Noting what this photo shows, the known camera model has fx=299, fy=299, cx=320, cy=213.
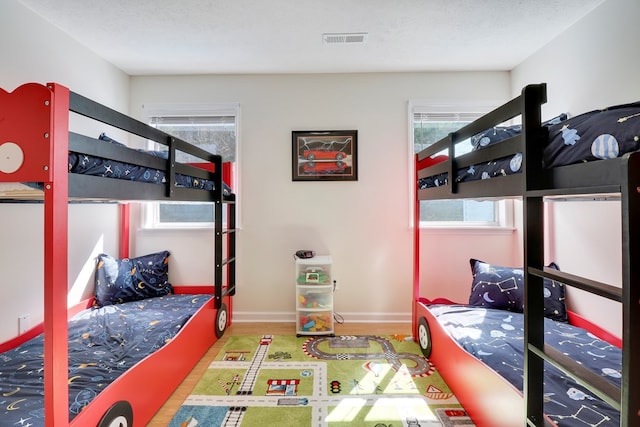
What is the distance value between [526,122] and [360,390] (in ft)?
5.52

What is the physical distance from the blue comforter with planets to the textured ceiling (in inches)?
82.2

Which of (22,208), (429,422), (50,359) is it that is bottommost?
(429,422)

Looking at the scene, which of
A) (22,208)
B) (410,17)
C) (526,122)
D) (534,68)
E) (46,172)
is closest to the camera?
(46,172)

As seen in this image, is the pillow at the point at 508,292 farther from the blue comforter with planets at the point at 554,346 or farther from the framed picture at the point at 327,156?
the framed picture at the point at 327,156

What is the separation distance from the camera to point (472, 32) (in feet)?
7.38

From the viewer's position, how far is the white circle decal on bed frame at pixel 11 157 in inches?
38.0

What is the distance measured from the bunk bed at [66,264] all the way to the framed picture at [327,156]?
0.86 m

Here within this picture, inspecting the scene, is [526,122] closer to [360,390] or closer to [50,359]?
[360,390]

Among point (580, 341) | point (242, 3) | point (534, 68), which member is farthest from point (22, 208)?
point (534, 68)

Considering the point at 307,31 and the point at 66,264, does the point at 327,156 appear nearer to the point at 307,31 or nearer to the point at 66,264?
the point at 307,31

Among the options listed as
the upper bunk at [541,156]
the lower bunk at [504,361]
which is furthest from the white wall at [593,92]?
the upper bunk at [541,156]

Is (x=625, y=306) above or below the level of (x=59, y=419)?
above

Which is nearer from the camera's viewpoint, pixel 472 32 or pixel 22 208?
pixel 22 208

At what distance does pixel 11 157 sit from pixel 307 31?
1952mm
